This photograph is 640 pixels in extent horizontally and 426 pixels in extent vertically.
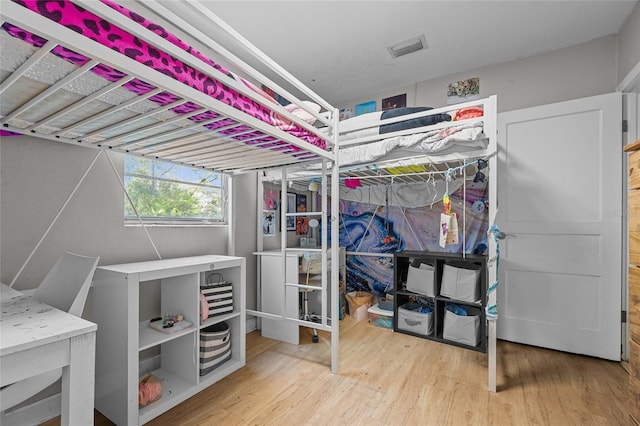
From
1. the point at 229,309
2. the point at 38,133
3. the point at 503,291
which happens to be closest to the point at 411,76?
the point at 503,291

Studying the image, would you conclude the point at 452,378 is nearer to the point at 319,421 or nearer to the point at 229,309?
the point at 319,421

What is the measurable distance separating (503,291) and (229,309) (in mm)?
2371

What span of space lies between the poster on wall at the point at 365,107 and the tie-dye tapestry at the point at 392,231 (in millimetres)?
1128

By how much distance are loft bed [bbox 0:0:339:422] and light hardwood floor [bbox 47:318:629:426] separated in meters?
0.30

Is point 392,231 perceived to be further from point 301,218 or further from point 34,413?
point 34,413

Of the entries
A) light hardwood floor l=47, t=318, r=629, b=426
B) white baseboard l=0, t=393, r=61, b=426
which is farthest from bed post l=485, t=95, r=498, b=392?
white baseboard l=0, t=393, r=61, b=426

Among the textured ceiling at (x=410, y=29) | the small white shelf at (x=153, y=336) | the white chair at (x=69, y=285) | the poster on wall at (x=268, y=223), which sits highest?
the textured ceiling at (x=410, y=29)

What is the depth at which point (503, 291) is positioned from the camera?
258 centimetres

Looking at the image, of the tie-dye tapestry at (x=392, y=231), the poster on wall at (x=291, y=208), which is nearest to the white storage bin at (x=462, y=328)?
the tie-dye tapestry at (x=392, y=231)

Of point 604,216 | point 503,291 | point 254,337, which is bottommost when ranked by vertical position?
point 254,337

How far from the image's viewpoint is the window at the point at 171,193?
6.39ft

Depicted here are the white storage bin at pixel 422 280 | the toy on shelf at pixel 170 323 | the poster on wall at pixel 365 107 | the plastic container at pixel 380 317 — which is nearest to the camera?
the toy on shelf at pixel 170 323

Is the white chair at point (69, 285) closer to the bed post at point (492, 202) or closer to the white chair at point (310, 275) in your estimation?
the white chair at point (310, 275)

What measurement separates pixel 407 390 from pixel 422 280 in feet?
3.44
